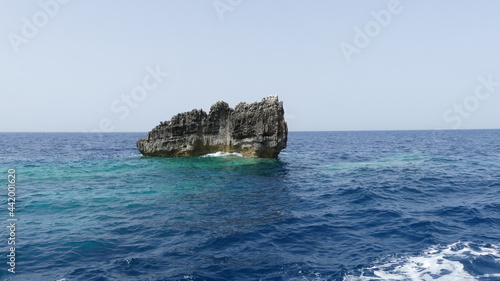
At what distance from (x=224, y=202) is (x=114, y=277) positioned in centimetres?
1172

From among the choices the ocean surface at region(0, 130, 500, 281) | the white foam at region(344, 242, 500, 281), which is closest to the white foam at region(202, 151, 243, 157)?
the ocean surface at region(0, 130, 500, 281)

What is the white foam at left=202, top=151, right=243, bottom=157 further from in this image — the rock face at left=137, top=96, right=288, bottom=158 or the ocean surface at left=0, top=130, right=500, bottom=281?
the ocean surface at left=0, top=130, right=500, bottom=281

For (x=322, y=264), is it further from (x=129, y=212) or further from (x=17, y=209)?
(x=17, y=209)

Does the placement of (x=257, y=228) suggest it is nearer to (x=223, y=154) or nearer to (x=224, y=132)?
(x=223, y=154)

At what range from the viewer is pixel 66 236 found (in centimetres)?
1656

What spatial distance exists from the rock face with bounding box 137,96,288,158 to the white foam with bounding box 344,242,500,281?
30.7 m

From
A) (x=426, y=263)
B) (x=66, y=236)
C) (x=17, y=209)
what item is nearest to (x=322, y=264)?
(x=426, y=263)

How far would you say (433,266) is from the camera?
13000 mm

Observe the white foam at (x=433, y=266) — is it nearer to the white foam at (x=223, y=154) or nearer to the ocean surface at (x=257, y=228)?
the ocean surface at (x=257, y=228)

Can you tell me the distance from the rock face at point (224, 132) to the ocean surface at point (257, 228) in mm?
12702

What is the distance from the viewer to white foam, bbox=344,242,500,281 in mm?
12250

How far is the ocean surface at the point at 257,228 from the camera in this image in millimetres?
12867

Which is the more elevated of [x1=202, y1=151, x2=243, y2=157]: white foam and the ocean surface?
[x1=202, y1=151, x2=243, y2=157]: white foam

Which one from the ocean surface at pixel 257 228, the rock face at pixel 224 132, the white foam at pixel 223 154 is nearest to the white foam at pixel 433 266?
the ocean surface at pixel 257 228
